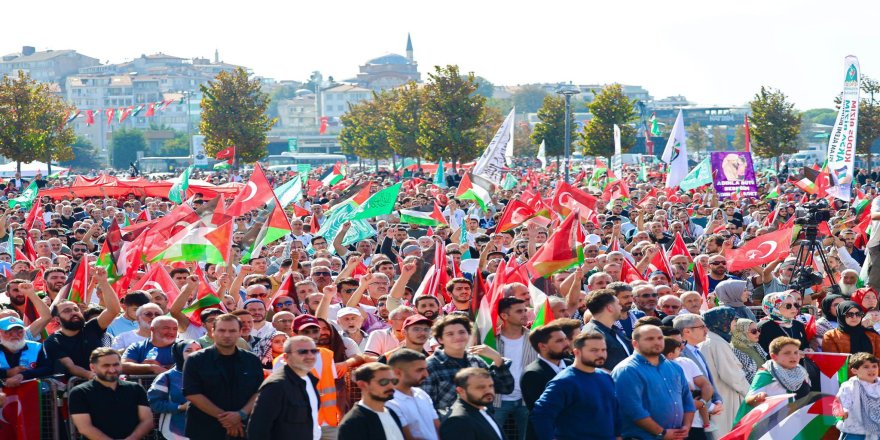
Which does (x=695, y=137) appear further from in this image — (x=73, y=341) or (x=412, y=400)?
(x=412, y=400)

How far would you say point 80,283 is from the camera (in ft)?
38.8

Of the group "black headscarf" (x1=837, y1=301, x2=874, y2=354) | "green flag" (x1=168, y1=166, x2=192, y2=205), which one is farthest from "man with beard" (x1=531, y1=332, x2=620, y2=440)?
"green flag" (x1=168, y1=166, x2=192, y2=205)

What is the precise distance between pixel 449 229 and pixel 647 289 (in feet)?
29.6

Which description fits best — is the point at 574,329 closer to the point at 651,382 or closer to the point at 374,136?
the point at 651,382

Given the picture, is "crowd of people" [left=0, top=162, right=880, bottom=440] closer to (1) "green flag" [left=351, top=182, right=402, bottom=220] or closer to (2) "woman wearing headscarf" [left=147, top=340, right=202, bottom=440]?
(2) "woman wearing headscarf" [left=147, top=340, right=202, bottom=440]

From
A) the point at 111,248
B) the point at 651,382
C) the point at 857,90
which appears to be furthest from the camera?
the point at 857,90

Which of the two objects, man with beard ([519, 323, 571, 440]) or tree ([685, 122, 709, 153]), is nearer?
man with beard ([519, 323, 571, 440])

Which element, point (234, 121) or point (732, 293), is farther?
point (234, 121)

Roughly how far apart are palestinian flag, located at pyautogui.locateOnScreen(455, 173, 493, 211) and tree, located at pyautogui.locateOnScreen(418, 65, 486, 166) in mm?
29010

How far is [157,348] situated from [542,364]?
2.63 meters

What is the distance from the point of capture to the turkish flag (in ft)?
47.1

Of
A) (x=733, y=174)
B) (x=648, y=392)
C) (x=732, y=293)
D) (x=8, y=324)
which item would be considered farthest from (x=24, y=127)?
(x=648, y=392)

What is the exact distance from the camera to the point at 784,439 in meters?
8.54

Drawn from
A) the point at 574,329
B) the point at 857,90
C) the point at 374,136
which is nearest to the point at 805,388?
the point at 574,329
